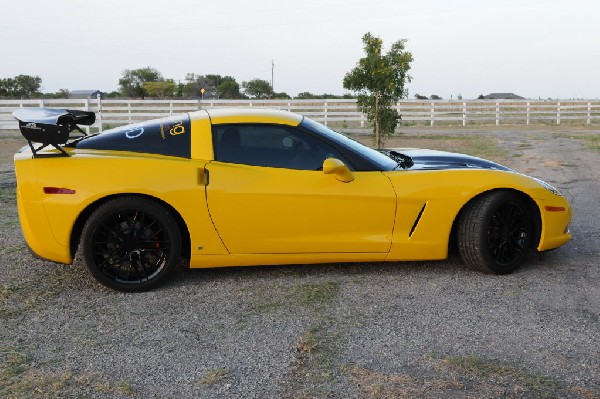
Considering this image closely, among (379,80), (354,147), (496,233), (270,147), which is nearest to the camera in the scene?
(270,147)

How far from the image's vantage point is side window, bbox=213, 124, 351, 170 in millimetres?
4699

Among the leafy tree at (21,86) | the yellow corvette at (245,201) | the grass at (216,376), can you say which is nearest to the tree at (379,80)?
the yellow corvette at (245,201)

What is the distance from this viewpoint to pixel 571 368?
3.24m

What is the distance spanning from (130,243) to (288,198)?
46.2 inches

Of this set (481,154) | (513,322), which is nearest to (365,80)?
(481,154)

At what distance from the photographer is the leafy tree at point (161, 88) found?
68694mm

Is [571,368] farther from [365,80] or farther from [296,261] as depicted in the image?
[365,80]

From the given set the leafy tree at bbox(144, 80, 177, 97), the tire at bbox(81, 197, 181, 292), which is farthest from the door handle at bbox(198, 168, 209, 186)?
the leafy tree at bbox(144, 80, 177, 97)

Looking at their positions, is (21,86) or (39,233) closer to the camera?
(39,233)

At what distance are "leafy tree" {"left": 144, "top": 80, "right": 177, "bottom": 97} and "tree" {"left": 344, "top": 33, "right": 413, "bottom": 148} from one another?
5423cm

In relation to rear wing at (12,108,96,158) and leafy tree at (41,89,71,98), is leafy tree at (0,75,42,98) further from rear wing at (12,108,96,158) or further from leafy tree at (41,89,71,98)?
rear wing at (12,108,96,158)

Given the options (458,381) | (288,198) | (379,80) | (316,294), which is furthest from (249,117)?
(379,80)

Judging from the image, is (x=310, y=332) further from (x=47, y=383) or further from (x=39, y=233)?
(x=39, y=233)

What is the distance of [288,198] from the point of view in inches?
181
